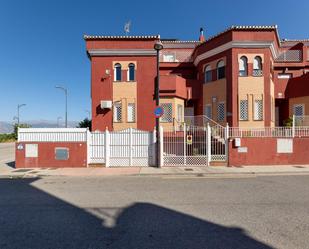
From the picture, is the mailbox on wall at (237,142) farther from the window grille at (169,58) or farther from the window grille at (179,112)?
the window grille at (169,58)

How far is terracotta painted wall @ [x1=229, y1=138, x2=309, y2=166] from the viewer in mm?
13788

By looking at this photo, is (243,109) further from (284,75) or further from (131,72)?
(131,72)

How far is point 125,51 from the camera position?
19.4m

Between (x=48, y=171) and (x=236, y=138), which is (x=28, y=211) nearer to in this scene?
(x=48, y=171)

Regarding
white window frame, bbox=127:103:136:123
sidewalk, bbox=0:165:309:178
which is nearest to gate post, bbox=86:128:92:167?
sidewalk, bbox=0:165:309:178

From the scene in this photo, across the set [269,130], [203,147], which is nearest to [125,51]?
[203,147]

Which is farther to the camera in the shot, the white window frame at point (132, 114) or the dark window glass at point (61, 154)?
the white window frame at point (132, 114)


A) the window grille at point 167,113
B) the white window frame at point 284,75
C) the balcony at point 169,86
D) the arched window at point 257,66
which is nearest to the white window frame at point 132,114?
the window grille at point 167,113

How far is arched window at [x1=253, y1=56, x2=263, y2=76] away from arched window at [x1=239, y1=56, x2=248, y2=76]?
2.06 feet

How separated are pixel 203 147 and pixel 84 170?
22.2ft

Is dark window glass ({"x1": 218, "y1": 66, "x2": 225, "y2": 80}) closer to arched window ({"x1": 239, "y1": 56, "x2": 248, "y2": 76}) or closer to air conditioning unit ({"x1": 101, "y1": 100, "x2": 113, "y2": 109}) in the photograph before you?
arched window ({"x1": 239, "y1": 56, "x2": 248, "y2": 76})

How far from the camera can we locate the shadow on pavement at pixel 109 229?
14.1 feet

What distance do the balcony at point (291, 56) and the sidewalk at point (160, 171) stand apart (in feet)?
45.2

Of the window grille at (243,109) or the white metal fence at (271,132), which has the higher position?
the window grille at (243,109)
